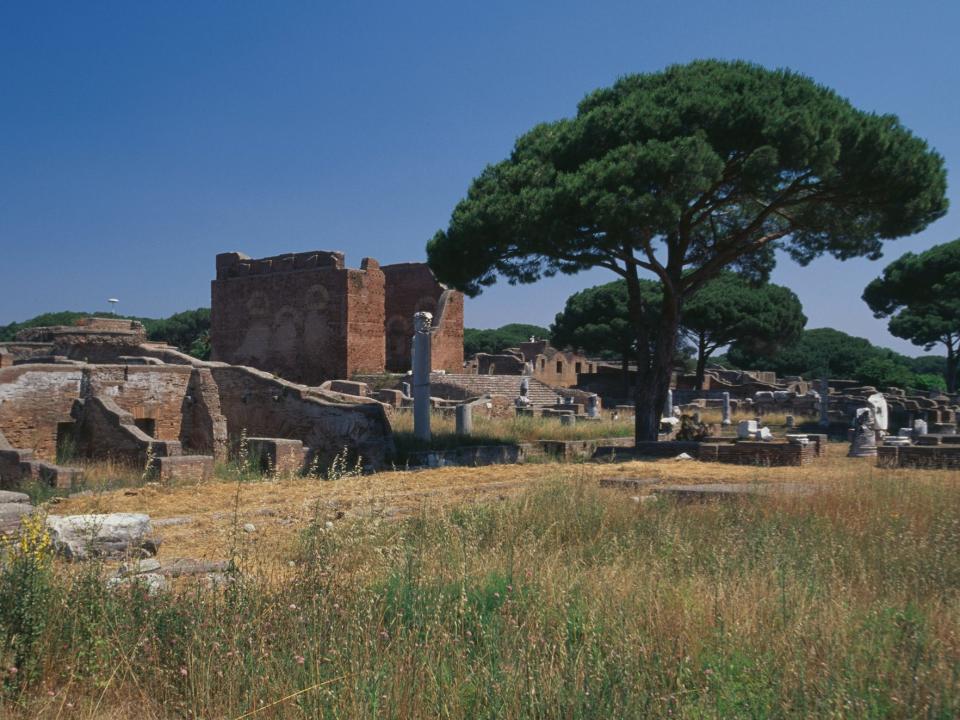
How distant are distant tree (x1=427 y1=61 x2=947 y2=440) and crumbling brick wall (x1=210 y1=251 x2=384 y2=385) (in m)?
16.2

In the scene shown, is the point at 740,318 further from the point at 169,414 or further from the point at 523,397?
the point at 169,414

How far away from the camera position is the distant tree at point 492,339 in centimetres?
7431

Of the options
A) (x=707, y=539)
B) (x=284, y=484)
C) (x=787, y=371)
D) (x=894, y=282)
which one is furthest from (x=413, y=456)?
(x=787, y=371)

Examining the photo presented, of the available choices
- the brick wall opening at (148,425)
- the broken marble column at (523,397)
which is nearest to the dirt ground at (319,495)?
the brick wall opening at (148,425)

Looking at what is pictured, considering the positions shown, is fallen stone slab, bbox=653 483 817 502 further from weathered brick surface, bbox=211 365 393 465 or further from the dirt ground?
weathered brick surface, bbox=211 365 393 465

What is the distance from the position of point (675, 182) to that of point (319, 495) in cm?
1009

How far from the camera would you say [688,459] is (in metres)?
13.8

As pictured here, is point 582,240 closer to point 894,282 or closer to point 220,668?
point 220,668

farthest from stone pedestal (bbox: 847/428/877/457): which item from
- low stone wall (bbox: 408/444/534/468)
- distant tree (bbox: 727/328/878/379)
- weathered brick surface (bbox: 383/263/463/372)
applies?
distant tree (bbox: 727/328/878/379)

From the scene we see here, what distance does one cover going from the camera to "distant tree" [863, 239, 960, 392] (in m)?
34.5

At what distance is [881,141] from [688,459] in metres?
6.71

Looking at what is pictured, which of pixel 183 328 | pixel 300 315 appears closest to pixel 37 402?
pixel 300 315

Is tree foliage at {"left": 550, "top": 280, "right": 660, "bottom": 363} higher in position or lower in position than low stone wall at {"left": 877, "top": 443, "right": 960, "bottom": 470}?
higher

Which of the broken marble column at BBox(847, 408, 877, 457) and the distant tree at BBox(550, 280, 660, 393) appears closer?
the broken marble column at BBox(847, 408, 877, 457)
